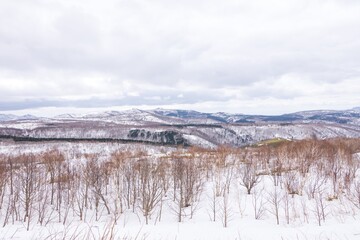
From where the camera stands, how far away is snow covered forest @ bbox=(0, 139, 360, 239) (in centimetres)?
2988

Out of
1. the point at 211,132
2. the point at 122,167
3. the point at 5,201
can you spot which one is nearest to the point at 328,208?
the point at 122,167

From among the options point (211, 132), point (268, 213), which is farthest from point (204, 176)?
point (211, 132)

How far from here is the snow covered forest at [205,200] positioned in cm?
2988

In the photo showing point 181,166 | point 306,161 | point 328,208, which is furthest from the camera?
point 306,161

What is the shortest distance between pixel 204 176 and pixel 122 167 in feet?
43.5

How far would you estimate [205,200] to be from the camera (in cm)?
4088

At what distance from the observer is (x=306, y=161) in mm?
46719

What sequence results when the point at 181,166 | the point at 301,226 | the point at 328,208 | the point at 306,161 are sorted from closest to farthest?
the point at 301,226 → the point at 328,208 → the point at 181,166 → the point at 306,161

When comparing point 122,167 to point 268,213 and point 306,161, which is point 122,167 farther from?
point 306,161

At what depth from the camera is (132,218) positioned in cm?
3616

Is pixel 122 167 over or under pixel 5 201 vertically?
over

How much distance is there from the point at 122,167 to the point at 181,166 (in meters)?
9.89

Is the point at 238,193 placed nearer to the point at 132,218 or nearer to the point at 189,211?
the point at 189,211

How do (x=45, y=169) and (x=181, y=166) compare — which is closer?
(x=181, y=166)
